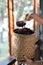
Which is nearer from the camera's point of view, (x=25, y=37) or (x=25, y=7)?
(x=25, y=37)

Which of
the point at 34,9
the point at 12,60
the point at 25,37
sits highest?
the point at 34,9

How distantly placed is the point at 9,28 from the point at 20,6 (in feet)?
1.68

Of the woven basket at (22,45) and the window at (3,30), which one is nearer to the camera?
the woven basket at (22,45)

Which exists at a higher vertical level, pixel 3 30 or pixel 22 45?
pixel 3 30

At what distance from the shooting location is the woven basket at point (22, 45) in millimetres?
1964

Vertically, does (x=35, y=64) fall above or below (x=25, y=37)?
below

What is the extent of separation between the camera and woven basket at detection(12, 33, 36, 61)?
1.96m

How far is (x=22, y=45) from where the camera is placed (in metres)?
1.96

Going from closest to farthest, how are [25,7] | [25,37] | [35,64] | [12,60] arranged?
[35,64]
[12,60]
[25,37]
[25,7]

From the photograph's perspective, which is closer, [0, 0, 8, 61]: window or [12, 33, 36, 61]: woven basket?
[12, 33, 36, 61]: woven basket

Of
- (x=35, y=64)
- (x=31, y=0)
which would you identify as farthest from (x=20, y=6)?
(x=35, y=64)

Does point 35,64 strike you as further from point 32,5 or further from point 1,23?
point 32,5

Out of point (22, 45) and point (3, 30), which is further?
point (3, 30)

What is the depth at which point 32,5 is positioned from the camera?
3203 mm
